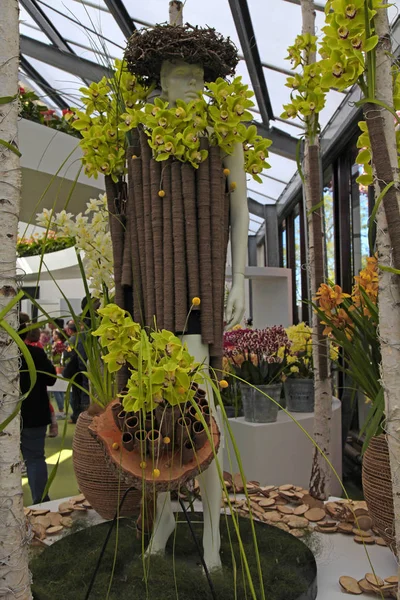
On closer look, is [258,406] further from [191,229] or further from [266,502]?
[191,229]

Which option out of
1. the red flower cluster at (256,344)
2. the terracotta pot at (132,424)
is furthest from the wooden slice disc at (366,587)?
the red flower cluster at (256,344)

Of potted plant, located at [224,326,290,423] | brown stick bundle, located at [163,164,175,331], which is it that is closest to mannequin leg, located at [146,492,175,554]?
brown stick bundle, located at [163,164,175,331]

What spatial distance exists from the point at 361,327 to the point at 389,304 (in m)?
0.70

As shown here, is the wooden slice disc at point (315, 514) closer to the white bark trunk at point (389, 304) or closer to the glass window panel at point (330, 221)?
the white bark trunk at point (389, 304)

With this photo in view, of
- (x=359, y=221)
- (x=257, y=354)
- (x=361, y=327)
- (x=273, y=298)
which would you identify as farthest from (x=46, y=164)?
(x=361, y=327)

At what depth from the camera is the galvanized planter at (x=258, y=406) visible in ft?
9.29

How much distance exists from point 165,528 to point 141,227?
2.79 ft

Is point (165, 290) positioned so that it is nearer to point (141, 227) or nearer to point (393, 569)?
point (141, 227)

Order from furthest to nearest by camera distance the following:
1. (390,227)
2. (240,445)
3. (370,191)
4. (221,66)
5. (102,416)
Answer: (370,191) → (240,445) → (221,66) → (102,416) → (390,227)

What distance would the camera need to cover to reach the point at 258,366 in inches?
119

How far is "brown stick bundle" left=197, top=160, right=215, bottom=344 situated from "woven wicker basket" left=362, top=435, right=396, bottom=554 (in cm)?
55

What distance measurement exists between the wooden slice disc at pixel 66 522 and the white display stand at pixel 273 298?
3.51m

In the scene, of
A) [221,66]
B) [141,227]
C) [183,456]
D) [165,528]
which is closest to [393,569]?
[165,528]

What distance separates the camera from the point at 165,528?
1.61 meters
